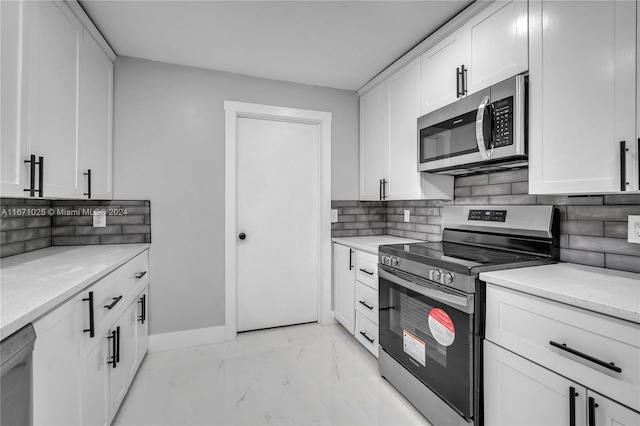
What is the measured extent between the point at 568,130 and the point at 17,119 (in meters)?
2.38

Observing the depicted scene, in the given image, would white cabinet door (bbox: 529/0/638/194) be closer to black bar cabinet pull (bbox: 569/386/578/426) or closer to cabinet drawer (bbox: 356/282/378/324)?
black bar cabinet pull (bbox: 569/386/578/426)

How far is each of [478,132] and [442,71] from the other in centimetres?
63

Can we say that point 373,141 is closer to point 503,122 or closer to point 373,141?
point 373,141

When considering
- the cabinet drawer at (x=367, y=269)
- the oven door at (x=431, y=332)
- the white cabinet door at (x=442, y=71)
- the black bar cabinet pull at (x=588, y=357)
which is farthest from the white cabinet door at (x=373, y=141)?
the black bar cabinet pull at (x=588, y=357)

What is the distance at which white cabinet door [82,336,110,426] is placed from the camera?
1259 mm

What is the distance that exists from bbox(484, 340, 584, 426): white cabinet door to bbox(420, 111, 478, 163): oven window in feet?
3.58

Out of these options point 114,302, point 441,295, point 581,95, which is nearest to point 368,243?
point 441,295

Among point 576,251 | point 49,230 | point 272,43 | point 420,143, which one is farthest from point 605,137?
point 49,230

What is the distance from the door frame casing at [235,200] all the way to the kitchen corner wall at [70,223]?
662mm

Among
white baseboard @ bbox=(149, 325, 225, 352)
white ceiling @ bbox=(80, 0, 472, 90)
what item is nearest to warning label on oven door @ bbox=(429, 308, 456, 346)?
white ceiling @ bbox=(80, 0, 472, 90)

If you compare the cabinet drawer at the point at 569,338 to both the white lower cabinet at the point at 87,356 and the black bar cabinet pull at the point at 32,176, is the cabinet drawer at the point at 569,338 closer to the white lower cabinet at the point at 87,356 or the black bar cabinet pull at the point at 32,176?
the white lower cabinet at the point at 87,356

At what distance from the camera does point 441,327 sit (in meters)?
1.54

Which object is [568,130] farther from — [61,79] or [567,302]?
[61,79]

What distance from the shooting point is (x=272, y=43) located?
221 cm
